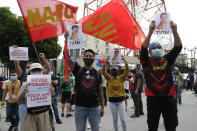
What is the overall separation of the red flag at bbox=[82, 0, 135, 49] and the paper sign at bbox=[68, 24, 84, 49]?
1778 mm

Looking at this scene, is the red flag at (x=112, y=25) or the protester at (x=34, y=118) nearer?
the protester at (x=34, y=118)

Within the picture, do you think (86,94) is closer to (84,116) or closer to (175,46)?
(84,116)

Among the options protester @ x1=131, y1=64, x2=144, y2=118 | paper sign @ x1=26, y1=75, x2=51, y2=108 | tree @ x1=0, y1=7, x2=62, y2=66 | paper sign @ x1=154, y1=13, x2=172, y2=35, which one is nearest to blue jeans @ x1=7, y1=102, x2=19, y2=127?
paper sign @ x1=26, y1=75, x2=51, y2=108

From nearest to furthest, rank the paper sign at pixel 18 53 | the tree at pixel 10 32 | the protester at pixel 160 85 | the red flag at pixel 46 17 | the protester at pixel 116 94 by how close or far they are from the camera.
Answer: the protester at pixel 160 85, the red flag at pixel 46 17, the protester at pixel 116 94, the paper sign at pixel 18 53, the tree at pixel 10 32

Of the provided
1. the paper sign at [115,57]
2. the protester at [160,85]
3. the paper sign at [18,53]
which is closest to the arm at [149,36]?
the protester at [160,85]

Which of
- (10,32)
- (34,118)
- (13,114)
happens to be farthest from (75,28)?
(10,32)

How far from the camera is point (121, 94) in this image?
4.85m

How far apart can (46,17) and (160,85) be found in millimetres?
2998

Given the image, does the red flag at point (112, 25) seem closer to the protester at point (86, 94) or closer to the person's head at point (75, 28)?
the person's head at point (75, 28)

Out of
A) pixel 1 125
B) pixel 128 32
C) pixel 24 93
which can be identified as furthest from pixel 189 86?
pixel 24 93

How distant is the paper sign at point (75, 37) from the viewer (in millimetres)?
3680

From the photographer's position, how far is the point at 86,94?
336 cm

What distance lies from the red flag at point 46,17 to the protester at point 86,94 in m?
1.42

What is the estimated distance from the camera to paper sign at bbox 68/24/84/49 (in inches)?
145
